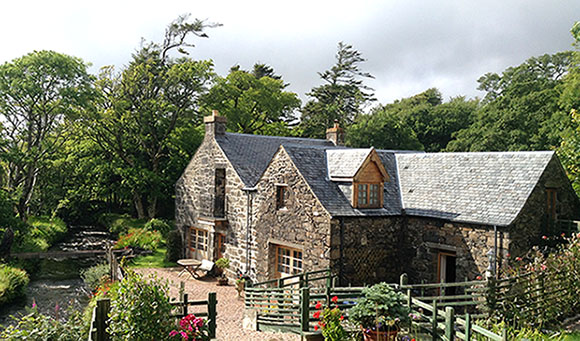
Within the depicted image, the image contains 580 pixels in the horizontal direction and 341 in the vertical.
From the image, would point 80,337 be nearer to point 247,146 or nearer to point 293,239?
point 293,239

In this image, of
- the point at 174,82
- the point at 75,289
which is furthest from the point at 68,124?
the point at 75,289

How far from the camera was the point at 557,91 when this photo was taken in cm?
3250

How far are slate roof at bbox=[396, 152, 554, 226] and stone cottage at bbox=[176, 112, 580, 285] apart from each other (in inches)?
1.4

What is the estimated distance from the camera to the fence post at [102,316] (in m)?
7.99

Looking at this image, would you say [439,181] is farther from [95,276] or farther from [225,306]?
[95,276]

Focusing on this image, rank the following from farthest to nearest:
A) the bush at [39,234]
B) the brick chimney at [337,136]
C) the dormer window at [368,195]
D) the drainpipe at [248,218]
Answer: the brick chimney at [337,136] → the bush at [39,234] → the drainpipe at [248,218] → the dormer window at [368,195]

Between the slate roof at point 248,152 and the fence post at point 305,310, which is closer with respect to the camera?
the fence post at point 305,310

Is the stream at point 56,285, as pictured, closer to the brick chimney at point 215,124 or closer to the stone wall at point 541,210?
the brick chimney at point 215,124

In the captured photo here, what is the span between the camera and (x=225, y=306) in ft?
49.2

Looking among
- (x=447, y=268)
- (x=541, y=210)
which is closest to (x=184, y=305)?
(x=447, y=268)

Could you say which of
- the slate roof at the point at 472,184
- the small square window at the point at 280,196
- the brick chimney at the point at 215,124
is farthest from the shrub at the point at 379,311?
the brick chimney at the point at 215,124

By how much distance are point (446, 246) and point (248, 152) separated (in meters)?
11.1

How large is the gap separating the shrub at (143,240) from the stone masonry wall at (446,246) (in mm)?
16215

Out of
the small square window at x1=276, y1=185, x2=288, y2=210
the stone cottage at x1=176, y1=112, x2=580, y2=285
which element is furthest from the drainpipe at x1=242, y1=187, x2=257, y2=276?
the small square window at x1=276, y1=185, x2=288, y2=210
